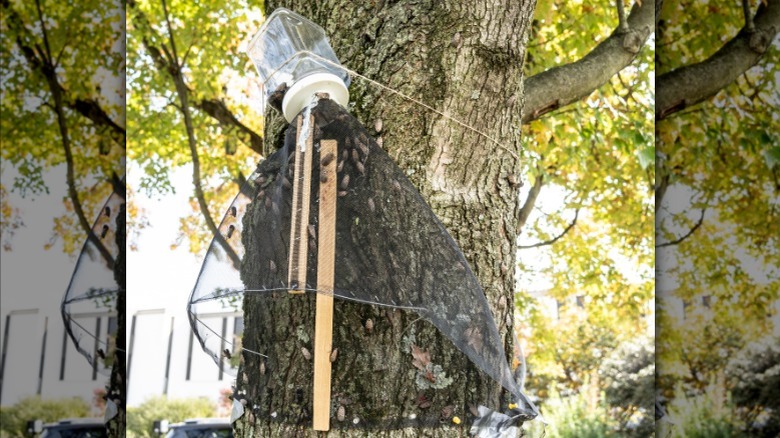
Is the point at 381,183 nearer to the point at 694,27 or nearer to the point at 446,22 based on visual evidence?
the point at 446,22

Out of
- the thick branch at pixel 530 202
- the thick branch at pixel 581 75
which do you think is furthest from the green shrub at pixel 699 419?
the thick branch at pixel 581 75

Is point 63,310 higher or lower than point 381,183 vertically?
lower

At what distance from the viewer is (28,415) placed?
15.8 feet

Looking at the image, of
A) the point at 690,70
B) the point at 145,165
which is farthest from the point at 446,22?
the point at 145,165

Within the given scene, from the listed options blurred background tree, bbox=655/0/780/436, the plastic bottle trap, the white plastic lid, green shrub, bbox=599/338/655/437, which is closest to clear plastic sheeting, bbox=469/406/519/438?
the plastic bottle trap

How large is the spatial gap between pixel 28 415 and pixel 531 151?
380 cm

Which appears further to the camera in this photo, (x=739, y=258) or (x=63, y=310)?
(x=739, y=258)

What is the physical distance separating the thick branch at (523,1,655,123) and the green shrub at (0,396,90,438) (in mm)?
3796

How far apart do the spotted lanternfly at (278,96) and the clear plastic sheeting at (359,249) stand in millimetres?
95

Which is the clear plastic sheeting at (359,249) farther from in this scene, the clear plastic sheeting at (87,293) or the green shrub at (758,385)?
the green shrub at (758,385)

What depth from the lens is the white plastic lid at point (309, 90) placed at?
1508 millimetres

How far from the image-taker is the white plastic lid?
4.95 feet

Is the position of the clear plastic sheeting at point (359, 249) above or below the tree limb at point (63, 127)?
below

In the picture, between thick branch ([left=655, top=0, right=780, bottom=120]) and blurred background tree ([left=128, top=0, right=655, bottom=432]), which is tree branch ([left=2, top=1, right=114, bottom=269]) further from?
thick branch ([left=655, top=0, right=780, bottom=120])
